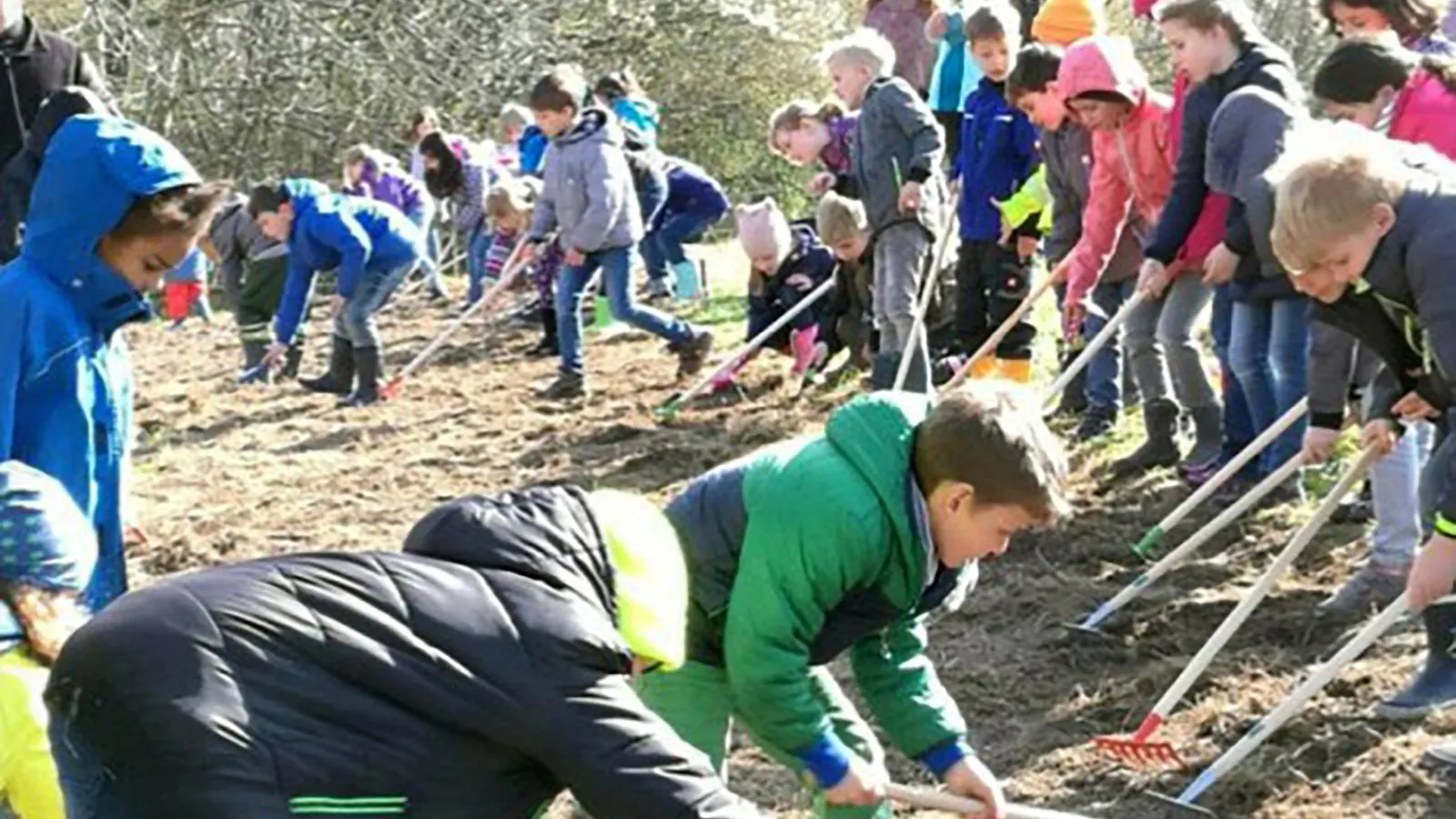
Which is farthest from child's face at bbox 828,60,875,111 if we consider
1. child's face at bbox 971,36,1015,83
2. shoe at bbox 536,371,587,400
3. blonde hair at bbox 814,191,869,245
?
shoe at bbox 536,371,587,400

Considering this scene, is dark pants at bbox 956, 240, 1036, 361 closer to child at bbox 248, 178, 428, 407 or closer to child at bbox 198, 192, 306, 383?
child at bbox 248, 178, 428, 407

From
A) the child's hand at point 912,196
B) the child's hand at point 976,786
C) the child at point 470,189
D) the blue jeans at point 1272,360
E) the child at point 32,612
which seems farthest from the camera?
the child at point 470,189

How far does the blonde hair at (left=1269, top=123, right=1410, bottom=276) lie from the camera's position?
3836 mm

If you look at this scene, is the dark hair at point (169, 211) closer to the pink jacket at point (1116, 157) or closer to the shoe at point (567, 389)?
the pink jacket at point (1116, 157)

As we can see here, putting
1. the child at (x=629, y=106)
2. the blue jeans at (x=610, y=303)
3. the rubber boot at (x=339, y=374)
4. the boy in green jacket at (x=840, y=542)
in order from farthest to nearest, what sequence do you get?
the child at (x=629, y=106)
the rubber boot at (x=339, y=374)
the blue jeans at (x=610, y=303)
the boy in green jacket at (x=840, y=542)

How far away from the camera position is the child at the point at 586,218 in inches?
386

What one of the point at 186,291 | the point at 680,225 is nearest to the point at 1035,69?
the point at 680,225

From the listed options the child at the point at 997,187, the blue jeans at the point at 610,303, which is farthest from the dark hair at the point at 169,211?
Result: the blue jeans at the point at 610,303

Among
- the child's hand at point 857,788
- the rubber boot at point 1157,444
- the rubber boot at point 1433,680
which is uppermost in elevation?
the child's hand at point 857,788

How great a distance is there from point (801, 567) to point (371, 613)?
97 centimetres

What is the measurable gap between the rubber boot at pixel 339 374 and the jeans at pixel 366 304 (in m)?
0.21

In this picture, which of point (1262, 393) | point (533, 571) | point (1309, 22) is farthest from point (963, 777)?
point (1309, 22)

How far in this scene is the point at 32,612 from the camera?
10.00ft

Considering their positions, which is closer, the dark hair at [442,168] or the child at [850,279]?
the child at [850,279]
